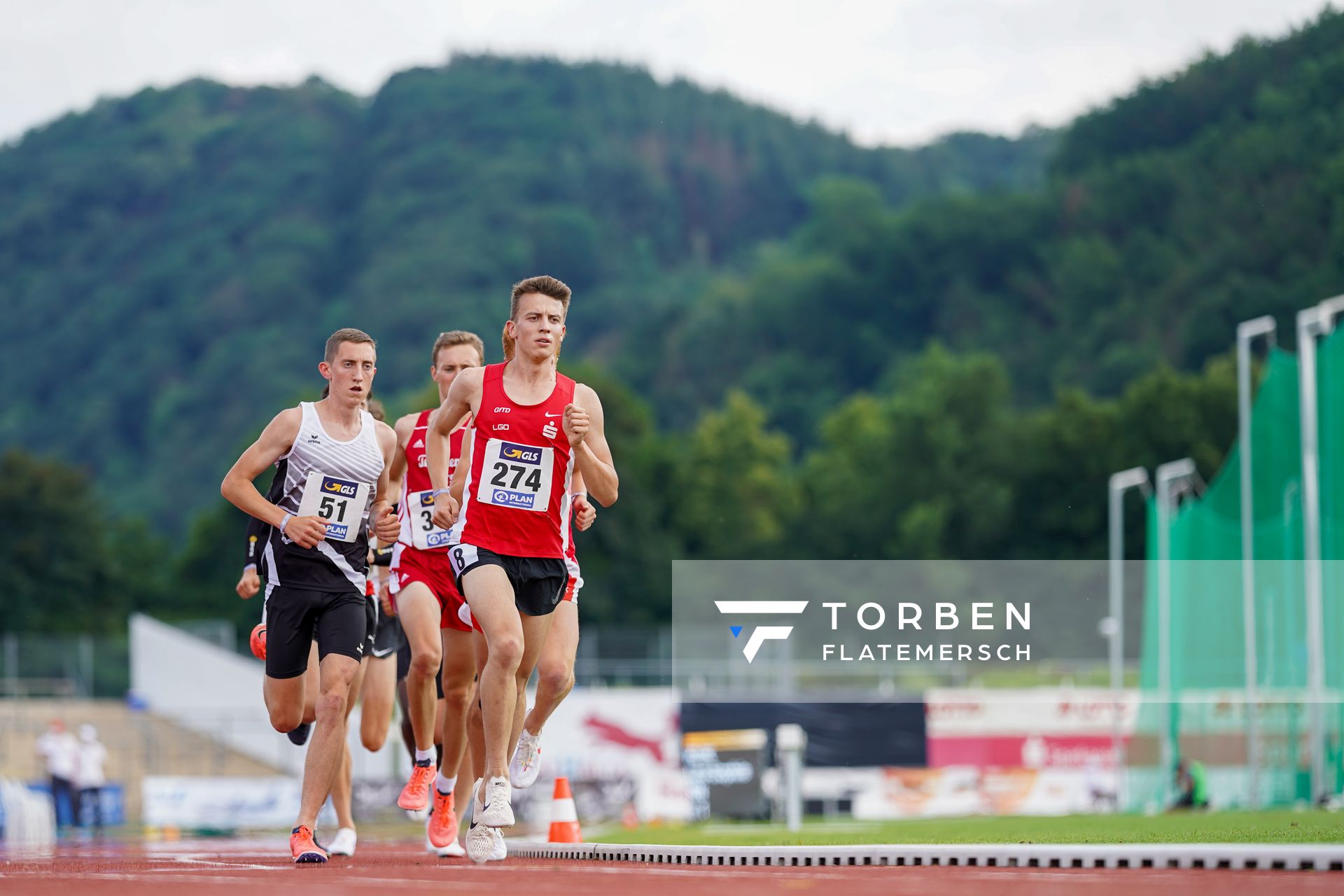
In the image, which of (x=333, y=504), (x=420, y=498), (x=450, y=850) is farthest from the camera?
(x=420, y=498)

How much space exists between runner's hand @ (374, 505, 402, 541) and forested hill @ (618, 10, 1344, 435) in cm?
7457

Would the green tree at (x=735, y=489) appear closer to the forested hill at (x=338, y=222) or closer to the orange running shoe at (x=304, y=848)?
the forested hill at (x=338, y=222)

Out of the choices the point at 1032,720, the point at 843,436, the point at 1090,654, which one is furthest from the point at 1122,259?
the point at 1032,720

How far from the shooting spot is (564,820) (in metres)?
13.8

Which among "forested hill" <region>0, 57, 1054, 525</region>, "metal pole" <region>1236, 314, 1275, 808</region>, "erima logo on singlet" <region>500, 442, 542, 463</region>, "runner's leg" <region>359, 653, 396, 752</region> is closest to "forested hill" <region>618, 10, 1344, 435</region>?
"forested hill" <region>0, 57, 1054, 525</region>

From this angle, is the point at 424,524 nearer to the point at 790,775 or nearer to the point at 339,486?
the point at 339,486

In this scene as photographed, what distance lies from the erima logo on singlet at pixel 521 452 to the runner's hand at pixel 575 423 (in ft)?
0.88

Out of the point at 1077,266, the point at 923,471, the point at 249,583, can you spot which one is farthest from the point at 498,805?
the point at 1077,266

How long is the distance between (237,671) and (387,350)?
9791cm

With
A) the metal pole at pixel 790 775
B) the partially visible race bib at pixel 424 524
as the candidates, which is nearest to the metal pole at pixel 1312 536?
the metal pole at pixel 790 775

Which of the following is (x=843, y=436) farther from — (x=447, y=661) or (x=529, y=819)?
(x=447, y=661)

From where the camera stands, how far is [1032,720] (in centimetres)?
4212

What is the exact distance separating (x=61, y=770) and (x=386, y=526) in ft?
81.8

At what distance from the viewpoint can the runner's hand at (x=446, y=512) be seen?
33.2ft
